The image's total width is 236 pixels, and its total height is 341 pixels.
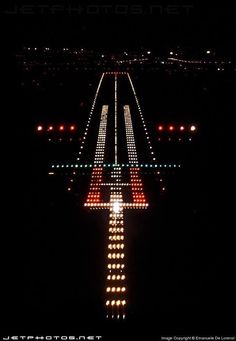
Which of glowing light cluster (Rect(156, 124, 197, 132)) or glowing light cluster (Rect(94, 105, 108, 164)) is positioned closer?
glowing light cluster (Rect(94, 105, 108, 164))

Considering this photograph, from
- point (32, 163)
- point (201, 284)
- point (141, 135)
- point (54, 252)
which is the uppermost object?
point (141, 135)

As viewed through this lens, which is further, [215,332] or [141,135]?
[141,135]

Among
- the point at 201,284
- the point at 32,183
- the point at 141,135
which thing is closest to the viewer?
the point at 201,284

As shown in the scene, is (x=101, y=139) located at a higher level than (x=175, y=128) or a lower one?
lower

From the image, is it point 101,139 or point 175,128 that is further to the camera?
point 175,128

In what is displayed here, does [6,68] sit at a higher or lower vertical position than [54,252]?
higher

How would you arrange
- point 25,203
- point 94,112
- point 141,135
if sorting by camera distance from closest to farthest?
point 25,203 → point 141,135 → point 94,112

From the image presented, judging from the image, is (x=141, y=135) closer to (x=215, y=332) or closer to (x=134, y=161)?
(x=134, y=161)

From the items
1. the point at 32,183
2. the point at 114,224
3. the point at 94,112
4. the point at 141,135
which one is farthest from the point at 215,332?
the point at 94,112

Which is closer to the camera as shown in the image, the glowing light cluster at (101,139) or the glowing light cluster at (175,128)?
the glowing light cluster at (101,139)
